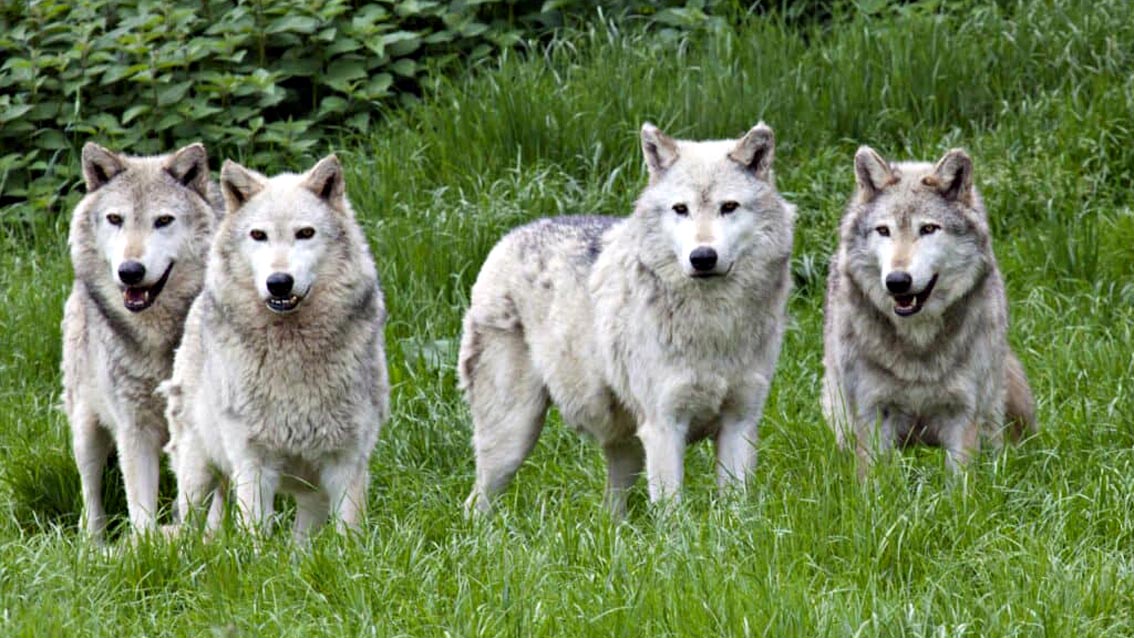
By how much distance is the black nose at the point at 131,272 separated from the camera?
656cm

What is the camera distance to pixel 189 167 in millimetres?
6957

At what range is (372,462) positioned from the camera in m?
7.17

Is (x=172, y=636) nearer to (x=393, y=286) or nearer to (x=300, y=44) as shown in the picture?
(x=393, y=286)

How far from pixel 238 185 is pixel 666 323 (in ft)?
5.60

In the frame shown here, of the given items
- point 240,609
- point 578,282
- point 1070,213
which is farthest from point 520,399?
point 1070,213

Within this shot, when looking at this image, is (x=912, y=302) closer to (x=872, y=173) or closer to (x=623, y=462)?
(x=872, y=173)

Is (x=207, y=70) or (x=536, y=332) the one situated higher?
(x=207, y=70)

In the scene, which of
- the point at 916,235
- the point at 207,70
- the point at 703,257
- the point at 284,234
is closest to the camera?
the point at 284,234

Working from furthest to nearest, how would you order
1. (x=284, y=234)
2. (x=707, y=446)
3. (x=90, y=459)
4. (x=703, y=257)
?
(x=707, y=446)
(x=90, y=459)
(x=703, y=257)
(x=284, y=234)

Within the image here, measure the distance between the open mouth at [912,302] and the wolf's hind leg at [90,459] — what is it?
11.2ft

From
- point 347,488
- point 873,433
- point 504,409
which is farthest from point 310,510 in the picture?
point 873,433

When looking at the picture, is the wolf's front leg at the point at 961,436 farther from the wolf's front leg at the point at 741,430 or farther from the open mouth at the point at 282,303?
the open mouth at the point at 282,303

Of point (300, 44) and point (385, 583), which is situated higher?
point (300, 44)

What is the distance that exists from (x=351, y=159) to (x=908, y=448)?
466 cm
